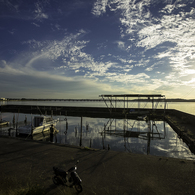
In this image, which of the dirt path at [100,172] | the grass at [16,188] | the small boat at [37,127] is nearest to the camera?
the grass at [16,188]

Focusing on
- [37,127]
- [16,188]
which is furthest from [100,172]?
[37,127]

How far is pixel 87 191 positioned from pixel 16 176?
4.03 m

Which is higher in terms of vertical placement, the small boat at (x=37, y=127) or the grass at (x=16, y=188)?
the grass at (x=16, y=188)

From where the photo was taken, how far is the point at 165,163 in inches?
344

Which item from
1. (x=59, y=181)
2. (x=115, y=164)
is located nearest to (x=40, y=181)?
→ (x=59, y=181)

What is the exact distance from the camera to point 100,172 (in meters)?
7.57

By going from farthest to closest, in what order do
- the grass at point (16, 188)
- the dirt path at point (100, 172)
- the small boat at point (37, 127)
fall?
the small boat at point (37, 127)
the dirt path at point (100, 172)
the grass at point (16, 188)

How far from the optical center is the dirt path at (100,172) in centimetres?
614

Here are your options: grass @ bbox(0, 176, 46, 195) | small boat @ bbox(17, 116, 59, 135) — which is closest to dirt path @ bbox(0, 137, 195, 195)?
grass @ bbox(0, 176, 46, 195)

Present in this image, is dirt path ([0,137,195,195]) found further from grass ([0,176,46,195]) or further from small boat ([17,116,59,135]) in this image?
small boat ([17,116,59,135])

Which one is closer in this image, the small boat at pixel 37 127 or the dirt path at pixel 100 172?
the dirt path at pixel 100 172

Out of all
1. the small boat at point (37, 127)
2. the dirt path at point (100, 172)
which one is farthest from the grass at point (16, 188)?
the small boat at point (37, 127)

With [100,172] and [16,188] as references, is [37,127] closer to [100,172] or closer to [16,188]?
[16,188]

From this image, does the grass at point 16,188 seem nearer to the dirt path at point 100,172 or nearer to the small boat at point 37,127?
the dirt path at point 100,172
